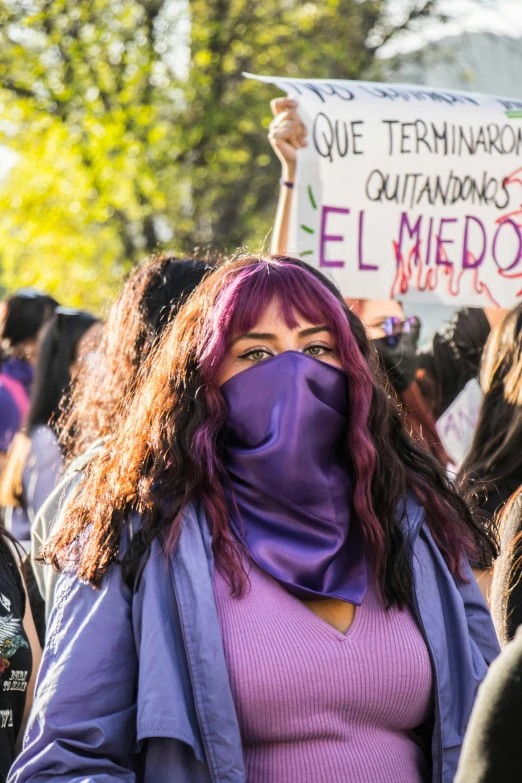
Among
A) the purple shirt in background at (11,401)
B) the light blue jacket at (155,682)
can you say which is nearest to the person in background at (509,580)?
the light blue jacket at (155,682)

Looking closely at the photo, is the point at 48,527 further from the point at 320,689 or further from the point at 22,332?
the point at 22,332

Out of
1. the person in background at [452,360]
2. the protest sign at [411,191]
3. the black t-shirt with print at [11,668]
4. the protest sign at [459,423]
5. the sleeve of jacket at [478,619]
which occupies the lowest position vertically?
the black t-shirt with print at [11,668]

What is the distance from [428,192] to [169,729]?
2650 mm

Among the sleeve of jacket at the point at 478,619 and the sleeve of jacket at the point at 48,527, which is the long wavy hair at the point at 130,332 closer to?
the sleeve of jacket at the point at 48,527

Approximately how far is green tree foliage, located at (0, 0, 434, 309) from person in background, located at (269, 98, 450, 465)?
5.59m

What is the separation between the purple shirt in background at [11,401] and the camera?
4.70m

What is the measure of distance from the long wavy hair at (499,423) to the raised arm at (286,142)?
0.95 meters

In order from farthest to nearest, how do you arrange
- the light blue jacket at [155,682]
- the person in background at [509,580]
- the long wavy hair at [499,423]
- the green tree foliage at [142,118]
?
1. the green tree foliage at [142,118]
2. the long wavy hair at [499,423]
3. the person in background at [509,580]
4. the light blue jacket at [155,682]

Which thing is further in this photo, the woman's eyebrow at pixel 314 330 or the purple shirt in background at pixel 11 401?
the purple shirt in background at pixel 11 401

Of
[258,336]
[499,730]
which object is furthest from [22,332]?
[499,730]

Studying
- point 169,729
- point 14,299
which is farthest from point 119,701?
point 14,299

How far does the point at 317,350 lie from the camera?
7.32 ft

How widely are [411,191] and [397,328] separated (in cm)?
56

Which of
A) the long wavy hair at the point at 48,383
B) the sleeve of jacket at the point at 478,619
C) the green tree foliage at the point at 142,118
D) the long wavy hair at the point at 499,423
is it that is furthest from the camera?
the green tree foliage at the point at 142,118
